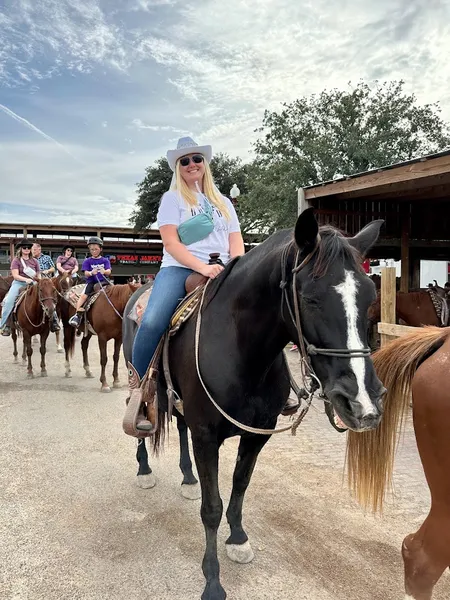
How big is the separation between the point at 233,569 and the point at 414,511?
1.63 metres

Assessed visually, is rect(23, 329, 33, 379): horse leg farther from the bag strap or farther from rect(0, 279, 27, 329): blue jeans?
the bag strap

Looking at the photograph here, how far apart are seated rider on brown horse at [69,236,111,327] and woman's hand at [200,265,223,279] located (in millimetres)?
6244

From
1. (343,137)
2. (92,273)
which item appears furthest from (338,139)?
(92,273)

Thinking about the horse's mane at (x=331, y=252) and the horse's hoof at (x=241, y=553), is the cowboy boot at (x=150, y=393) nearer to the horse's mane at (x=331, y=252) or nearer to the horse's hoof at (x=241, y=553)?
the horse's hoof at (x=241, y=553)

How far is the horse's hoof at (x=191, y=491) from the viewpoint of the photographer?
12.2 feet

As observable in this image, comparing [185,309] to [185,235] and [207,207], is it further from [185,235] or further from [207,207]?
[207,207]

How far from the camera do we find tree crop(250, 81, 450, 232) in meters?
19.4

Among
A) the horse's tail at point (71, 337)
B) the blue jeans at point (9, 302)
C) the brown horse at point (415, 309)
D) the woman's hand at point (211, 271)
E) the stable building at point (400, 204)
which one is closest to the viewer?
the woman's hand at point (211, 271)

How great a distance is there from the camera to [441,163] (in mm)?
6016

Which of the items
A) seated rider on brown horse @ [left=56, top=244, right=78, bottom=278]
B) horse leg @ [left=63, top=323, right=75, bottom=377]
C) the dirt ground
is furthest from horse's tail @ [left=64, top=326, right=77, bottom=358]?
the dirt ground

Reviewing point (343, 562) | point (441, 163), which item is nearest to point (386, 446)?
point (343, 562)

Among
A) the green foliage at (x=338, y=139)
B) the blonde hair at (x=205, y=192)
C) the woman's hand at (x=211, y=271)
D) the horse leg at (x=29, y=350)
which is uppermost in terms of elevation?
the green foliage at (x=338, y=139)

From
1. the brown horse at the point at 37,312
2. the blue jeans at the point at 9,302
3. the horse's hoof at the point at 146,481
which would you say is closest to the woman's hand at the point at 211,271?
the horse's hoof at the point at 146,481

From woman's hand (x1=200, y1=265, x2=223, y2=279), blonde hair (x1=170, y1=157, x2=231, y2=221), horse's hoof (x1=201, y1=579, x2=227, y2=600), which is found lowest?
horse's hoof (x1=201, y1=579, x2=227, y2=600)
